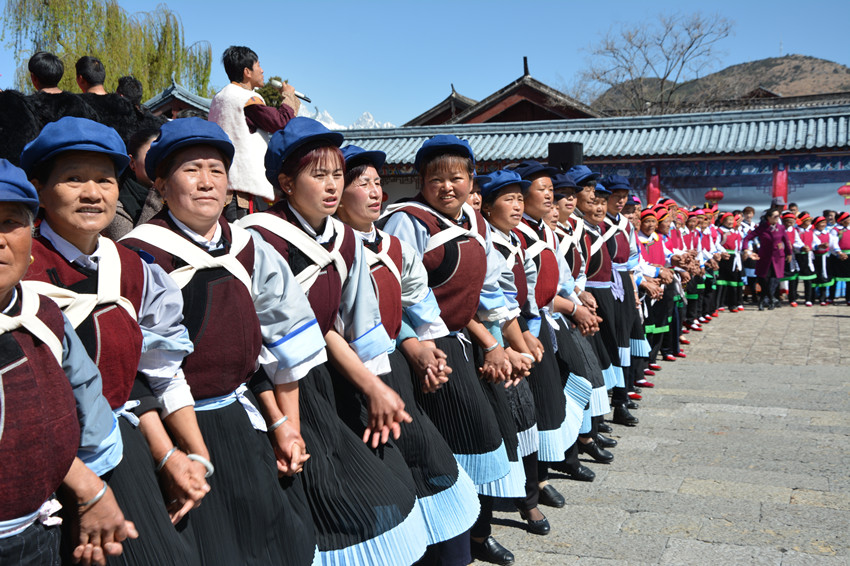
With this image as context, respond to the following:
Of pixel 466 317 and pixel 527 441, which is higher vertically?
pixel 466 317

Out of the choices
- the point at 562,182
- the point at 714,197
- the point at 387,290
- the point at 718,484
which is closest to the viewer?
the point at 387,290

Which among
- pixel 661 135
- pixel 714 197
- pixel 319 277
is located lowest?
pixel 319 277

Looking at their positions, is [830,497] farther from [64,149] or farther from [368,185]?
[64,149]

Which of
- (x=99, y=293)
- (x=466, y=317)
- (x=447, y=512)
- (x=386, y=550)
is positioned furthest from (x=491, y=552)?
(x=99, y=293)

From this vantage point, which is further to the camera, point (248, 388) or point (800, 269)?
point (800, 269)

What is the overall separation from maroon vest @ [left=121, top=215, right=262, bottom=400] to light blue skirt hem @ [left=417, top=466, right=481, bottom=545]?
3.80 ft

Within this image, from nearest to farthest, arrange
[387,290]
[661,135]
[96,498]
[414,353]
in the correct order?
[96,498] < [387,290] < [414,353] < [661,135]

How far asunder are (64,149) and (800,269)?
54.9 ft

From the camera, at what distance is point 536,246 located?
468 centimetres

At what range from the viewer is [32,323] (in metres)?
1.63

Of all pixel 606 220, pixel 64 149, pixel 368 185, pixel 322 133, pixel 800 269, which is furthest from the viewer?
pixel 800 269

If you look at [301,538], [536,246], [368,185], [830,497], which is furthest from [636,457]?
[301,538]

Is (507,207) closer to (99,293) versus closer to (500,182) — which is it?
(500,182)

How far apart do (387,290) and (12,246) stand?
164 cm
